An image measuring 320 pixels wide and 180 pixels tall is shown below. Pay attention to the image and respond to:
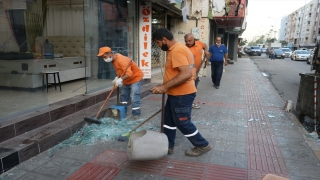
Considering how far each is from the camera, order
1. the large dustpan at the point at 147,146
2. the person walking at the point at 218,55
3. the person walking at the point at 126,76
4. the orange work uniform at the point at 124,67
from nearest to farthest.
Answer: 1. the large dustpan at the point at 147,146
2. the person walking at the point at 126,76
3. the orange work uniform at the point at 124,67
4. the person walking at the point at 218,55

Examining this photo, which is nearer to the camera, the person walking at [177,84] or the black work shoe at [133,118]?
the person walking at [177,84]

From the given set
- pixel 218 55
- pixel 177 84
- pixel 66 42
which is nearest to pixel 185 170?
pixel 177 84

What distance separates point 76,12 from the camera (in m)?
8.08

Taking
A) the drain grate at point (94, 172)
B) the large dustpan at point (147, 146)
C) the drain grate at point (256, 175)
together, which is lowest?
the drain grate at point (94, 172)

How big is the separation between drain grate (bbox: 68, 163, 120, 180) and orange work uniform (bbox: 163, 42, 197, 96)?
1241 millimetres

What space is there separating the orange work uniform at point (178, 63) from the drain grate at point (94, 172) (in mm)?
1241

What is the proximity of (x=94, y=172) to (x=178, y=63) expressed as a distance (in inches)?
67.2

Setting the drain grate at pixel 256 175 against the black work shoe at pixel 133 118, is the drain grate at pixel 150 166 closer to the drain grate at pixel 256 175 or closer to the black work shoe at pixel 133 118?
the drain grate at pixel 256 175

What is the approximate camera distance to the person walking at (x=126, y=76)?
457cm

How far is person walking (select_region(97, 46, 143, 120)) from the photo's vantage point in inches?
180

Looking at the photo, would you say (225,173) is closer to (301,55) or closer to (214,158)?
(214,158)

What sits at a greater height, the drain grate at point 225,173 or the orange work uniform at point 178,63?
the orange work uniform at point 178,63

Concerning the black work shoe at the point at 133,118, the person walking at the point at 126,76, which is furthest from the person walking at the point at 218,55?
the black work shoe at the point at 133,118

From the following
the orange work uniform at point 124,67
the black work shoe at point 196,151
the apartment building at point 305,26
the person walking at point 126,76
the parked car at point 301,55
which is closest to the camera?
the black work shoe at point 196,151
